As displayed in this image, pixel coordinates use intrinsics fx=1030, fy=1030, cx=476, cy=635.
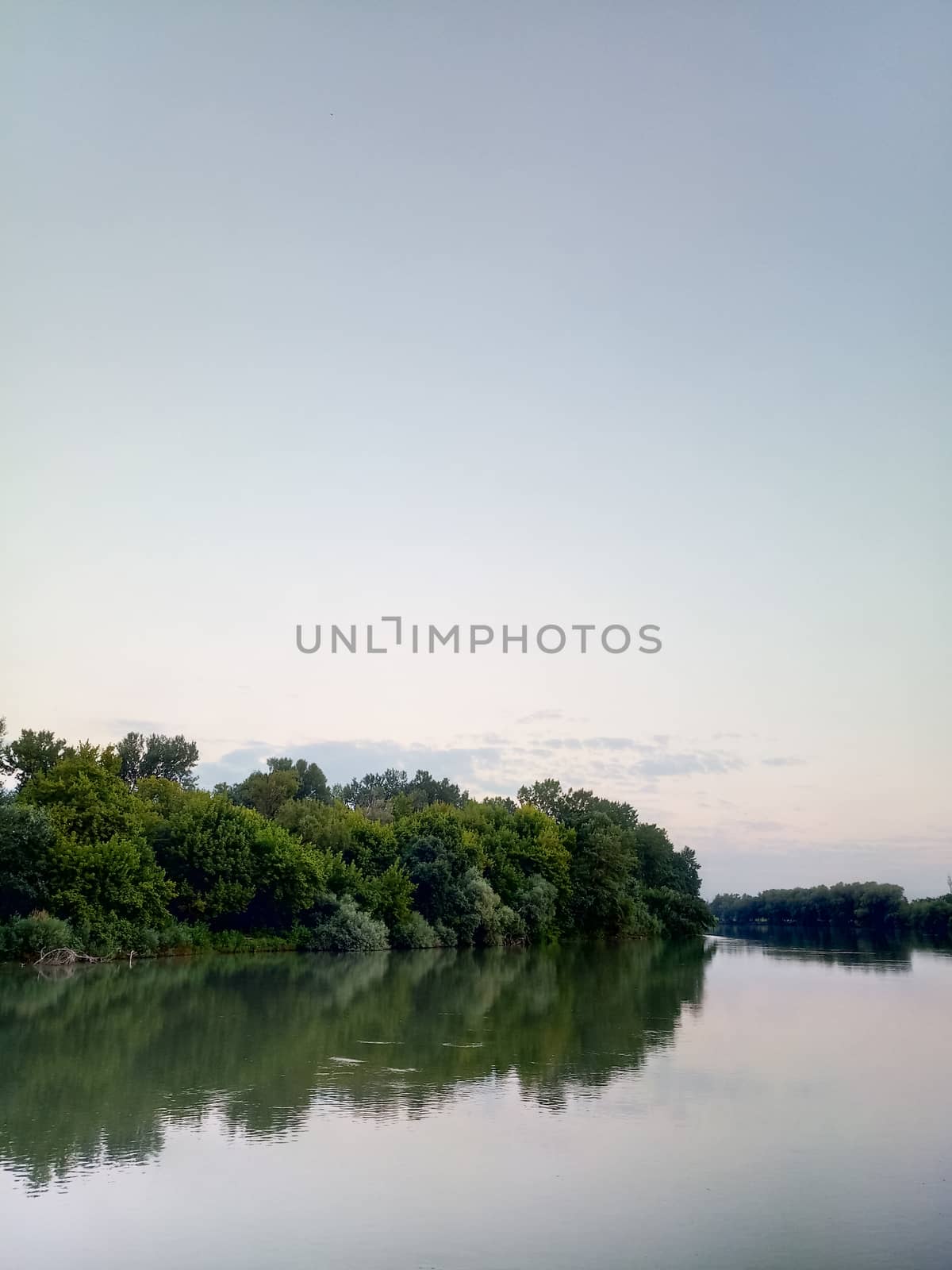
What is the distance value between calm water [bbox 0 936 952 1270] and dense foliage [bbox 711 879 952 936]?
353 feet

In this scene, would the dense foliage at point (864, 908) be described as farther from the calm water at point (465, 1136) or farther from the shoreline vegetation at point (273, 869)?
the calm water at point (465, 1136)

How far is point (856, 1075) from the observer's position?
19734 mm

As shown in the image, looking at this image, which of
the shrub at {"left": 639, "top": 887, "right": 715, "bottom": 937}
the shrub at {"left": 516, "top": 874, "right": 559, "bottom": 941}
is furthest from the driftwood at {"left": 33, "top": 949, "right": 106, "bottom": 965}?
the shrub at {"left": 639, "top": 887, "right": 715, "bottom": 937}

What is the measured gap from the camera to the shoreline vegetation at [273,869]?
42.1 m

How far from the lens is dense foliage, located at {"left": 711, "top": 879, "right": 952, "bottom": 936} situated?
12519 cm

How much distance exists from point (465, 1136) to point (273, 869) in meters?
38.1

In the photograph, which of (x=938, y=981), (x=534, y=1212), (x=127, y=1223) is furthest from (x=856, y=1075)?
(x=938, y=981)

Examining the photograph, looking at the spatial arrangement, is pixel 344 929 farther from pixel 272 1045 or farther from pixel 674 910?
pixel 674 910

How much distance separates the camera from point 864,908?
14588 centimetres

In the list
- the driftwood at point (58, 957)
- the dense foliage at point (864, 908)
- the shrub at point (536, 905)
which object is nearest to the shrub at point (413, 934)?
the shrub at point (536, 905)

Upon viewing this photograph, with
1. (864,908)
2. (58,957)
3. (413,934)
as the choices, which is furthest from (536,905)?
(864,908)

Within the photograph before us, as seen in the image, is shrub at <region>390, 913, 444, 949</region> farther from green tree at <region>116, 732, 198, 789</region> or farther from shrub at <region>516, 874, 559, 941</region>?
green tree at <region>116, 732, 198, 789</region>

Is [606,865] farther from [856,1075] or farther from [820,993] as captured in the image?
[856,1075]

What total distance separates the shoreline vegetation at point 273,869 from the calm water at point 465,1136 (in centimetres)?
1342
